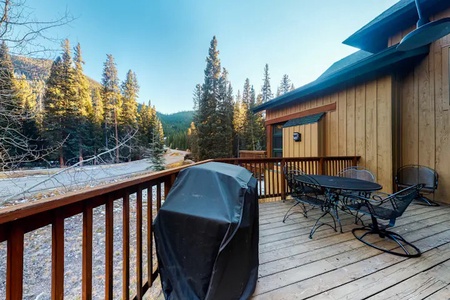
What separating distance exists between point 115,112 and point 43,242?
1906 cm

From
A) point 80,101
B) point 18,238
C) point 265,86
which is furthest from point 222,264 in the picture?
point 265,86

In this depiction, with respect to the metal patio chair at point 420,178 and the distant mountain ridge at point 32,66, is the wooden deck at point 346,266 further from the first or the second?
the distant mountain ridge at point 32,66

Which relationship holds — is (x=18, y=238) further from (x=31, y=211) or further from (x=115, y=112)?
(x=115, y=112)

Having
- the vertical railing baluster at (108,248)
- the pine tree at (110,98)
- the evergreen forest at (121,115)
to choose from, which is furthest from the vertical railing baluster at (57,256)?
the pine tree at (110,98)

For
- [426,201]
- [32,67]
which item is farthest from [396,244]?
[32,67]

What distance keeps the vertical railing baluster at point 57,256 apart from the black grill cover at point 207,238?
0.58 m

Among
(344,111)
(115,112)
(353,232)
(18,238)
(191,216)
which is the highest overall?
(115,112)

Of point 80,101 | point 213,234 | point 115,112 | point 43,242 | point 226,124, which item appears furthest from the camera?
point 115,112

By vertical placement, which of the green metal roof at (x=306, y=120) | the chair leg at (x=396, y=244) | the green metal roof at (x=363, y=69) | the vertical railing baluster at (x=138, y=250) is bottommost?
the chair leg at (x=396, y=244)

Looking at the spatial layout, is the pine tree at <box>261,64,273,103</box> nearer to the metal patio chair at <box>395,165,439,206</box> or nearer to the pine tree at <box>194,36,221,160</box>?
the pine tree at <box>194,36,221,160</box>

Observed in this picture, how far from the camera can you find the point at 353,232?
2750 millimetres

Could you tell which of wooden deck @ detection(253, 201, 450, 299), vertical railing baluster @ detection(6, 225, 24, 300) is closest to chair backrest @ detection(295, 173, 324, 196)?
wooden deck @ detection(253, 201, 450, 299)

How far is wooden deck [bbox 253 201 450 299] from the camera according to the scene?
1707 millimetres

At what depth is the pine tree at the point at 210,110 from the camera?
61.3ft
